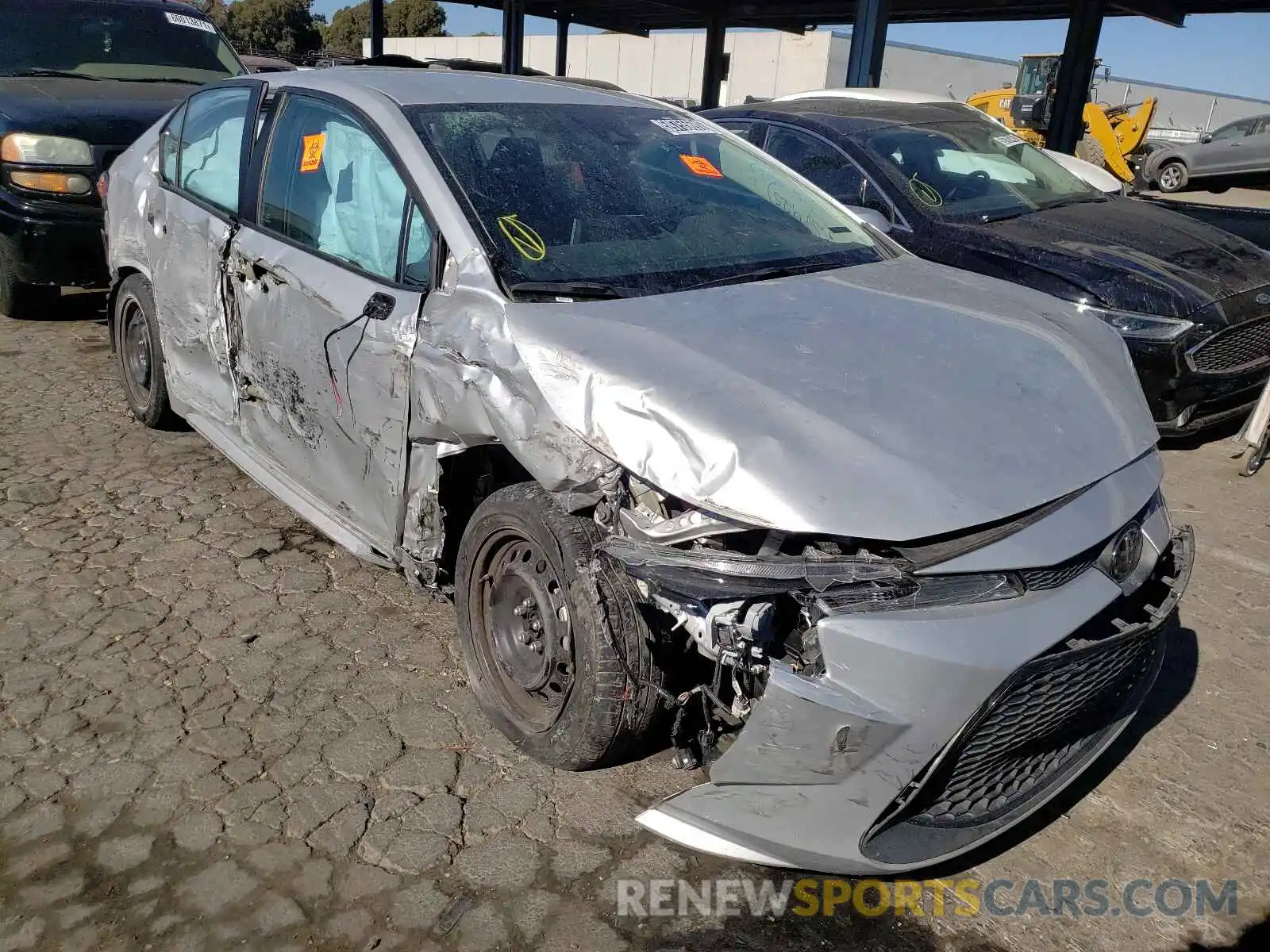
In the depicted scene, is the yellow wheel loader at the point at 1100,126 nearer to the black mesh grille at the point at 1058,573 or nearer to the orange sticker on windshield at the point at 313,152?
the orange sticker on windshield at the point at 313,152

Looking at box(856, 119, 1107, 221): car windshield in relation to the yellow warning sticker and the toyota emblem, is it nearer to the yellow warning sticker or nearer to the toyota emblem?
the yellow warning sticker

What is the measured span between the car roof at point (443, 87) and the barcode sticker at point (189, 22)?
15.3 ft

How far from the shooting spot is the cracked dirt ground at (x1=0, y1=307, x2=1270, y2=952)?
2.34m

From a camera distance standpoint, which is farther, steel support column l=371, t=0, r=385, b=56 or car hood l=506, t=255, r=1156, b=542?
steel support column l=371, t=0, r=385, b=56

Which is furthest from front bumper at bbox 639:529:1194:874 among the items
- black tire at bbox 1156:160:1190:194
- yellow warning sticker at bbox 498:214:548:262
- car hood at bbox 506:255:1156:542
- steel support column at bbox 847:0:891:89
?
black tire at bbox 1156:160:1190:194

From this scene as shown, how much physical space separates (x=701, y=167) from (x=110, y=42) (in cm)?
594

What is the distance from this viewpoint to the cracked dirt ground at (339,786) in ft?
7.66

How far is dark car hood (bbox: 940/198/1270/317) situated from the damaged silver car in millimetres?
2003

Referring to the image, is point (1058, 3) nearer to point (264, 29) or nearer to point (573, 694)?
point (573, 694)

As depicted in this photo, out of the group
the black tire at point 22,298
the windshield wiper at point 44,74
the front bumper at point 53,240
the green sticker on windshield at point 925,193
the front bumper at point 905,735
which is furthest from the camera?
the windshield wiper at point 44,74

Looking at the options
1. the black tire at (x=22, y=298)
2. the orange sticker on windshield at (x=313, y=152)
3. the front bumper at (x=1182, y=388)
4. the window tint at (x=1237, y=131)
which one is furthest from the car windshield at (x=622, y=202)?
the window tint at (x=1237, y=131)

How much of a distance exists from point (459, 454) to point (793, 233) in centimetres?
147

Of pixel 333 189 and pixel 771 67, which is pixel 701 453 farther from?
pixel 771 67

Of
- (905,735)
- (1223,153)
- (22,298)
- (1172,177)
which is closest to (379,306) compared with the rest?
(905,735)
